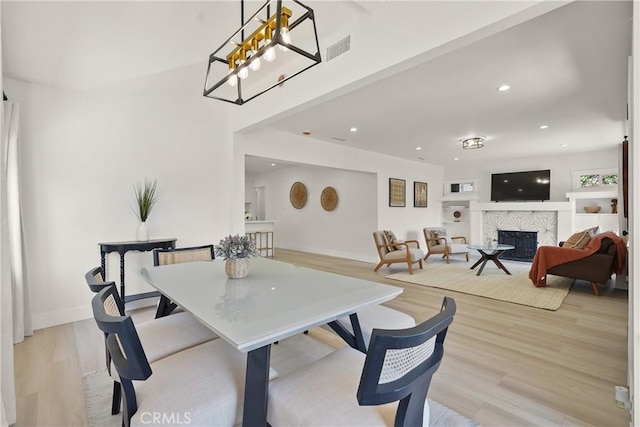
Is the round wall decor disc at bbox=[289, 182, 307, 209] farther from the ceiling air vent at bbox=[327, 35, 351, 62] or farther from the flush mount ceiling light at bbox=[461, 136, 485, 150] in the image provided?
the ceiling air vent at bbox=[327, 35, 351, 62]

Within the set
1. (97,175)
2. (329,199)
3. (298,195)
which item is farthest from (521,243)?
(97,175)

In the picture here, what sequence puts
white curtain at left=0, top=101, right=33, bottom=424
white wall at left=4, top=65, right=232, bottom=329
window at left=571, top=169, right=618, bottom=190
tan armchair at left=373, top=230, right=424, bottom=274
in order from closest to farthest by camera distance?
white curtain at left=0, top=101, right=33, bottom=424 < white wall at left=4, top=65, right=232, bottom=329 < tan armchair at left=373, top=230, right=424, bottom=274 < window at left=571, top=169, right=618, bottom=190

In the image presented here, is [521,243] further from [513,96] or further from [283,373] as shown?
[283,373]

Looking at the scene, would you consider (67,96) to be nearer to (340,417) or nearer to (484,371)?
(340,417)

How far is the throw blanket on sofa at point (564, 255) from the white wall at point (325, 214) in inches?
119

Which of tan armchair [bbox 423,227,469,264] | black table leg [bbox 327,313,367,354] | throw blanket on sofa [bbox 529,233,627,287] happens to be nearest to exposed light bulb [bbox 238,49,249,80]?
black table leg [bbox 327,313,367,354]

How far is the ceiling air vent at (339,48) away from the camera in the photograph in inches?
96.0

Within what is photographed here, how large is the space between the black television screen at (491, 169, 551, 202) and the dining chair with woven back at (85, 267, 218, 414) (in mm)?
8006

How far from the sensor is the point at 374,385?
0.84m

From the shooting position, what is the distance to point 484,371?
7.00ft

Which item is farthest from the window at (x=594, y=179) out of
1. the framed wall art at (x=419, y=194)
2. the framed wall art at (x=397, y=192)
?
the framed wall art at (x=397, y=192)

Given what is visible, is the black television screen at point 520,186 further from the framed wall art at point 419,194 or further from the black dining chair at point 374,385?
the black dining chair at point 374,385

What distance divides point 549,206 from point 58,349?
868 cm

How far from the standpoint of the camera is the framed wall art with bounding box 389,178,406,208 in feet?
22.8
